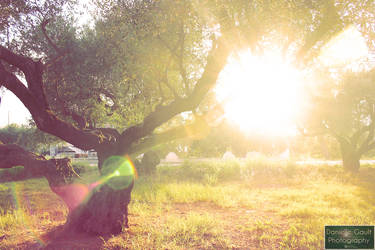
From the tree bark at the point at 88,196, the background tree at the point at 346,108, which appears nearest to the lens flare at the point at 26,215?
the tree bark at the point at 88,196

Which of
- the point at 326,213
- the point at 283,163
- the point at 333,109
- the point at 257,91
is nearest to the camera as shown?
the point at 326,213

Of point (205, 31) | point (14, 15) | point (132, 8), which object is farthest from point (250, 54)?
point (14, 15)

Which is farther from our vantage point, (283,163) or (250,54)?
(283,163)

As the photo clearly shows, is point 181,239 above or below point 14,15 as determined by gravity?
below

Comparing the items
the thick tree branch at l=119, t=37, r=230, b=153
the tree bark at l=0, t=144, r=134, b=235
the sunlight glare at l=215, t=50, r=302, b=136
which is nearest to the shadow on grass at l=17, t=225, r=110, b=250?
the tree bark at l=0, t=144, r=134, b=235

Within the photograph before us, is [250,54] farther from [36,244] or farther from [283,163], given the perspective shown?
[283,163]

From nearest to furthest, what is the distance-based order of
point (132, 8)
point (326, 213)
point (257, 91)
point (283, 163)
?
point (132, 8) → point (326, 213) → point (257, 91) → point (283, 163)

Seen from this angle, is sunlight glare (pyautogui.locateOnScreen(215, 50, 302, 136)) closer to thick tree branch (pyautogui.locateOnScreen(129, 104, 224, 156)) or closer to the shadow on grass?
thick tree branch (pyautogui.locateOnScreen(129, 104, 224, 156))

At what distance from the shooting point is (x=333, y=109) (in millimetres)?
20641

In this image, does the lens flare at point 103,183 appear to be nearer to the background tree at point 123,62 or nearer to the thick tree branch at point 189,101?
the background tree at point 123,62

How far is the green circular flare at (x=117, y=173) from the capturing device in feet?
23.7

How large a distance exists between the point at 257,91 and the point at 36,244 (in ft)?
26.5

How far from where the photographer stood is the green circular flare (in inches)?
284

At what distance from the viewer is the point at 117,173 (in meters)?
7.25
